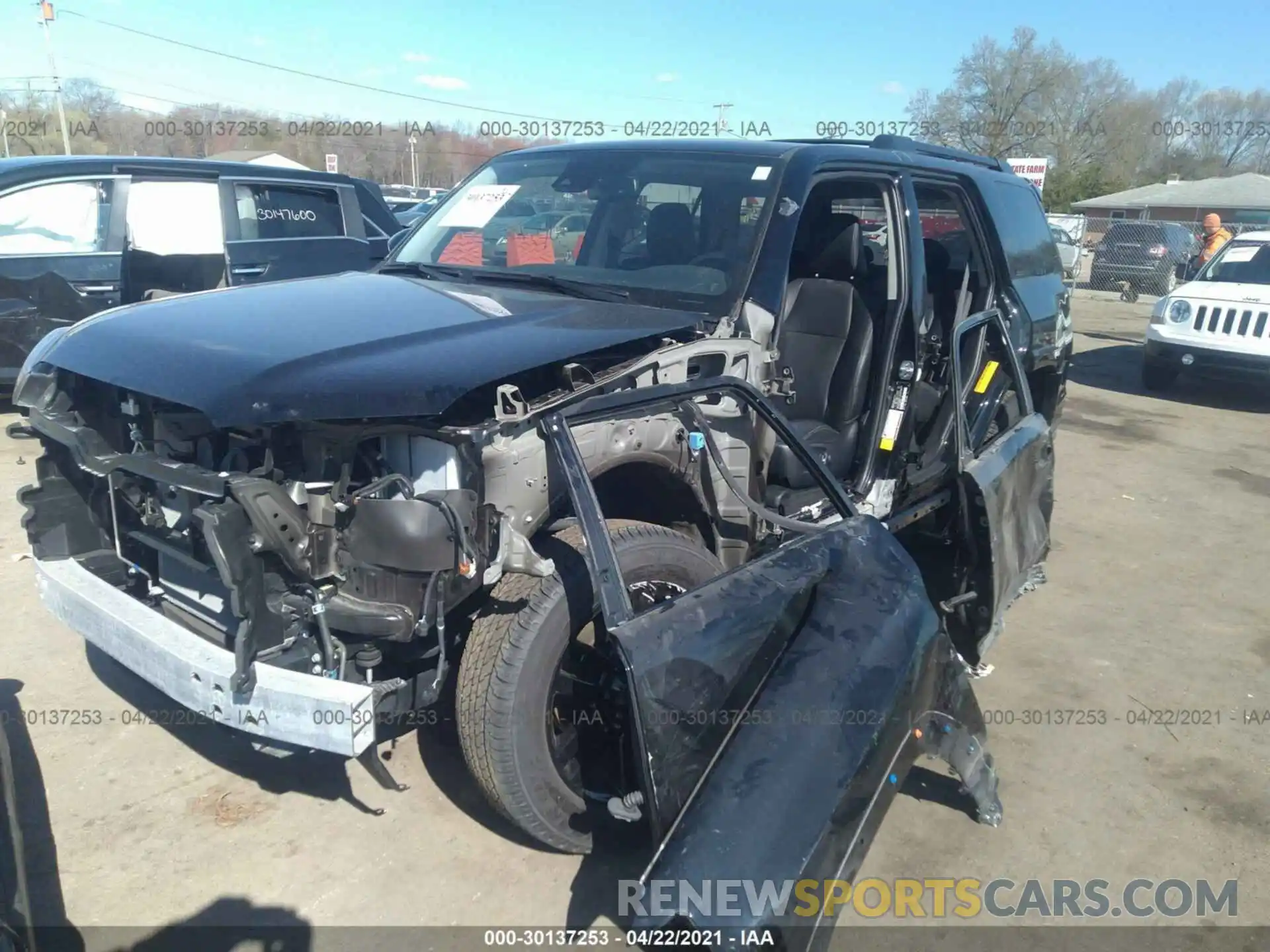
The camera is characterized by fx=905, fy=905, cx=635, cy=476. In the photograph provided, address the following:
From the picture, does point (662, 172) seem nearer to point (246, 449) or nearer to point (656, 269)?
point (656, 269)

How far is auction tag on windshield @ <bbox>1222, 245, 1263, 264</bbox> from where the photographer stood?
10000 millimetres

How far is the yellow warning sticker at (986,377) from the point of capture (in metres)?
4.07

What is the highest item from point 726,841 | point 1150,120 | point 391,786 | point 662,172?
point 1150,120

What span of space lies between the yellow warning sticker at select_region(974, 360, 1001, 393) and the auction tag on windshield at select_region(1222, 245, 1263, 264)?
806 centimetres

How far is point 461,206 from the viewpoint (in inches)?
161

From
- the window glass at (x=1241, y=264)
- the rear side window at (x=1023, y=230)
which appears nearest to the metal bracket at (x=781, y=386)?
the rear side window at (x=1023, y=230)

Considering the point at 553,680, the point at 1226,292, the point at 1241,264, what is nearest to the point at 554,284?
the point at 553,680

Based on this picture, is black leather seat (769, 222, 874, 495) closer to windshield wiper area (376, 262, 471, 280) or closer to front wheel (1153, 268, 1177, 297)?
windshield wiper area (376, 262, 471, 280)

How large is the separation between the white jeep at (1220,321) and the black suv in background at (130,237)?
8.49 metres

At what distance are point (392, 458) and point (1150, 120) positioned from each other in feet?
178

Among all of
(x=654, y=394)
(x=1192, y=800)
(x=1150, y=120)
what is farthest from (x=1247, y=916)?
(x=1150, y=120)

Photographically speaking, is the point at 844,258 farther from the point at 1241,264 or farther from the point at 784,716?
the point at 1241,264

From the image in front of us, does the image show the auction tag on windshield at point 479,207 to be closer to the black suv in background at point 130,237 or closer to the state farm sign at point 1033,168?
the black suv in background at point 130,237

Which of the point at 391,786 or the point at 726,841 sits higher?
the point at 726,841
